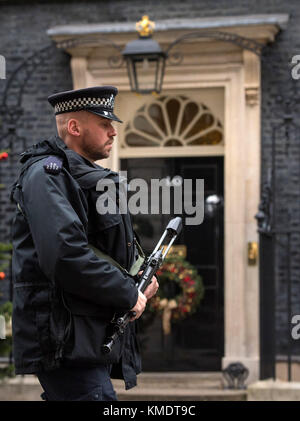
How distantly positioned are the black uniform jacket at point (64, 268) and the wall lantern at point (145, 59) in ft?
15.0

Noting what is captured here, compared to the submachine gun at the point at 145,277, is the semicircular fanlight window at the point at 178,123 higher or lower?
higher

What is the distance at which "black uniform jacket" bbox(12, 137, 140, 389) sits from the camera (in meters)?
3.12

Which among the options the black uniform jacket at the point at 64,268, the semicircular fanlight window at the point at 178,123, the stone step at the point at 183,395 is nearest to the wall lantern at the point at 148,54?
the semicircular fanlight window at the point at 178,123

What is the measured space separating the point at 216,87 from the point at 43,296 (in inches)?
249

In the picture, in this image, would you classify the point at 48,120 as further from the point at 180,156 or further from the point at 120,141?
the point at 180,156

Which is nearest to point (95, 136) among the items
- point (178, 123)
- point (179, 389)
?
point (179, 389)

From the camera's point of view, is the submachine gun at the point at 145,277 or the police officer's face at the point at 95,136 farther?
the police officer's face at the point at 95,136

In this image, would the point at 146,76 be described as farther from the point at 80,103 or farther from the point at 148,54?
the point at 80,103

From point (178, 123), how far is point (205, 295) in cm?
200

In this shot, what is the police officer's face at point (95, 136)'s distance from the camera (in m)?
3.50

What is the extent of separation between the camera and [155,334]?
9.26 meters

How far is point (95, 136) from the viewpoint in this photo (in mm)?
3508

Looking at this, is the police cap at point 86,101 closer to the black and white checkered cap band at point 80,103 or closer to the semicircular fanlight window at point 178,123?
the black and white checkered cap band at point 80,103
